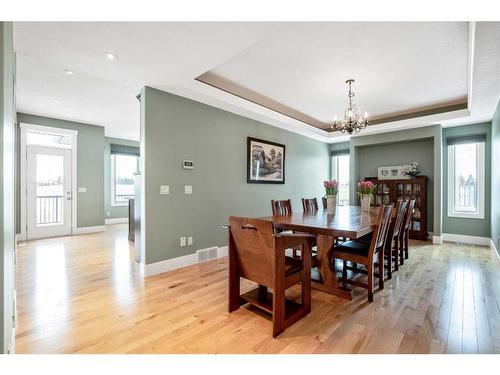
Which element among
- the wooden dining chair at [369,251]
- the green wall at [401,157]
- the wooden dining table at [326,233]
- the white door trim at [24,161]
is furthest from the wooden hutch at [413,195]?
the white door trim at [24,161]

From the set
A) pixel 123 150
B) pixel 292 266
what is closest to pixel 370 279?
pixel 292 266

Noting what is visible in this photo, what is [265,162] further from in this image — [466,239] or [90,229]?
[90,229]

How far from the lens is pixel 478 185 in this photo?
473 centimetres

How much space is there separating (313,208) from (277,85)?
6.78ft

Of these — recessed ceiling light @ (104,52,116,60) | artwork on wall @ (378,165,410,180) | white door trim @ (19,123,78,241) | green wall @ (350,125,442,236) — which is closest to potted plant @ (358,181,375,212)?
green wall @ (350,125,442,236)

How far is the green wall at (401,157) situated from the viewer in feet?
17.2

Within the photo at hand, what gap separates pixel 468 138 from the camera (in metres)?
4.77

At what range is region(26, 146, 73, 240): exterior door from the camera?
16.6 ft

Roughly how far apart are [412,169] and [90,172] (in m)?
7.41

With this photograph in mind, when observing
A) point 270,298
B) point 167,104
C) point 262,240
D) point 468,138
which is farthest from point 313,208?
point 468,138

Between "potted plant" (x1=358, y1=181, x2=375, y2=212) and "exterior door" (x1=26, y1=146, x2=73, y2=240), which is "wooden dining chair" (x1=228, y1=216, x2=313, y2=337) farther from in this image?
"exterior door" (x1=26, y1=146, x2=73, y2=240)

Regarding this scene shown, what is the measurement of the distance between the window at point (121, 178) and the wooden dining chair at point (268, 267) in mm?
6423

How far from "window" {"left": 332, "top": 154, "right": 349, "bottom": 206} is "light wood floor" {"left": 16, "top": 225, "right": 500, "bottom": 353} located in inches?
143
